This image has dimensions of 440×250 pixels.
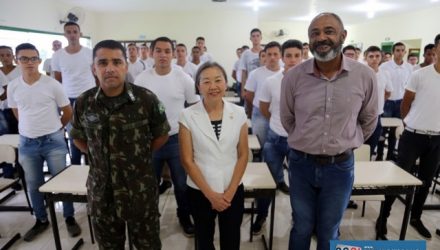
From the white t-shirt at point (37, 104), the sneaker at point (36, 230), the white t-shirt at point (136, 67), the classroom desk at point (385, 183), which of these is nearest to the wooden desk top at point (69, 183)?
the white t-shirt at point (37, 104)

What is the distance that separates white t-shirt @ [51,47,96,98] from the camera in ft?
10.5

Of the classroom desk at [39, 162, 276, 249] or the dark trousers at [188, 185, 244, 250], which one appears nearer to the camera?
the dark trousers at [188, 185, 244, 250]

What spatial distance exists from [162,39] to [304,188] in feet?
4.95

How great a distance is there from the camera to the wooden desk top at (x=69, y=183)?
1.82 metres

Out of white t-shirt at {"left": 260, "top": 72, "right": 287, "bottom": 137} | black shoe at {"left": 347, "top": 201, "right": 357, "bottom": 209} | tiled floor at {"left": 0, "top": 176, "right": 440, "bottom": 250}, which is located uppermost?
white t-shirt at {"left": 260, "top": 72, "right": 287, "bottom": 137}

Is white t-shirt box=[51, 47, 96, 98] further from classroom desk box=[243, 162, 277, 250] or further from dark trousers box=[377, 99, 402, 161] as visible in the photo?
dark trousers box=[377, 99, 402, 161]

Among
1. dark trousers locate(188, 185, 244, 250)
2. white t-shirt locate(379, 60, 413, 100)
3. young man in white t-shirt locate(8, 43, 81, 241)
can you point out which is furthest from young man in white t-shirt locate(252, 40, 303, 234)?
white t-shirt locate(379, 60, 413, 100)

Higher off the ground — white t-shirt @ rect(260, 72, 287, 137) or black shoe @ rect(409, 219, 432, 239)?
white t-shirt @ rect(260, 72, 287, 137)

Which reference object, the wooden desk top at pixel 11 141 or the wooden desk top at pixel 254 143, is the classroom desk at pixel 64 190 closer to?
the wooden desk top at pixel 11 141

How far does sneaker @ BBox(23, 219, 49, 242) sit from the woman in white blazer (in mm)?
1711

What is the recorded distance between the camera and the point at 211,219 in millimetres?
1604

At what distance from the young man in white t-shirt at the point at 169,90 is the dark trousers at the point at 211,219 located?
620 mm

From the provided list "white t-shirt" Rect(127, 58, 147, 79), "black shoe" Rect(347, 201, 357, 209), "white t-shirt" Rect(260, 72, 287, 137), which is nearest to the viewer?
"white t-shirt" Rect(260, 72, 287, 137)

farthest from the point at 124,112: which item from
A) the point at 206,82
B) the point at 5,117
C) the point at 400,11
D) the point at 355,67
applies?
the point at 400,11
